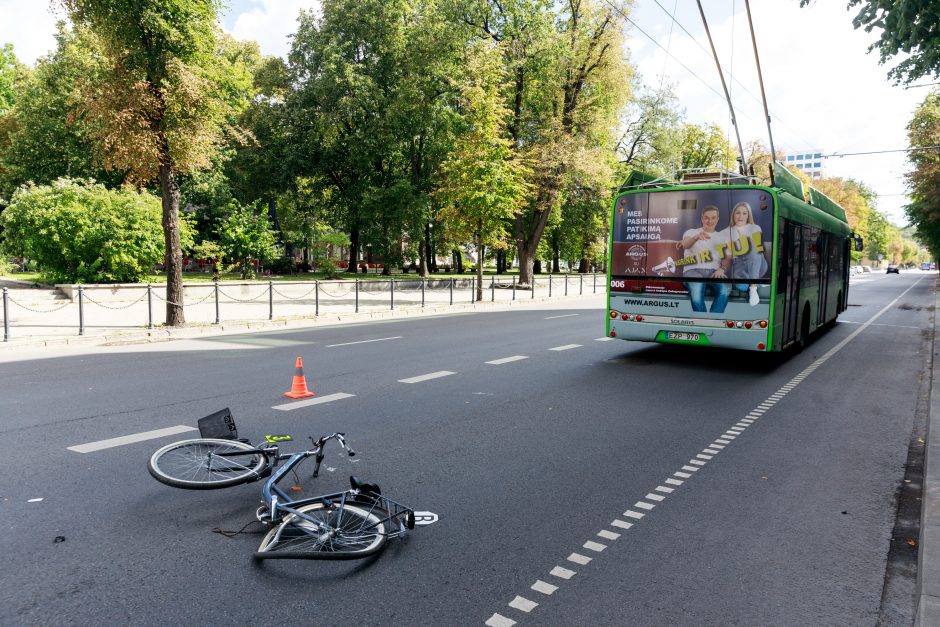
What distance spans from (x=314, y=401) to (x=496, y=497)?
150 inches

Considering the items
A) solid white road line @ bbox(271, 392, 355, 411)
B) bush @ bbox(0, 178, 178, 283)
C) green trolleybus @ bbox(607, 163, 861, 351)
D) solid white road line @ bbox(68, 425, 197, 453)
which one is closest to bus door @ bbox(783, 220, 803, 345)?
green trolleybus @ bbox(607, 163, 861, 351)

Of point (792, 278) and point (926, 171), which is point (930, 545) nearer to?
point (792, 278)

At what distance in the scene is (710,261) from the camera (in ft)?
34.6

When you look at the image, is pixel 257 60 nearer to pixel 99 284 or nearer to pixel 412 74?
pixel 412 74

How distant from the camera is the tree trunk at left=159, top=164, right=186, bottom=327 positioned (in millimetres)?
16328

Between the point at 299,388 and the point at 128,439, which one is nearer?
the point at 128,439

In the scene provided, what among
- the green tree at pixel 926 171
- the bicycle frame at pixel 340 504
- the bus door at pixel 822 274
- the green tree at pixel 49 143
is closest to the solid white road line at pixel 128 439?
the bicycle frame at pixel 340 504

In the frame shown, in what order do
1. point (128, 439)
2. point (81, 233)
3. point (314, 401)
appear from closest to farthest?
1. point (128, 439)
2. point (314, 401)
3. point (81, 233)

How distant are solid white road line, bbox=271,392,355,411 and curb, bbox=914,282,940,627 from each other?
6.08m

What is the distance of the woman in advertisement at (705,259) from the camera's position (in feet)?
34.3

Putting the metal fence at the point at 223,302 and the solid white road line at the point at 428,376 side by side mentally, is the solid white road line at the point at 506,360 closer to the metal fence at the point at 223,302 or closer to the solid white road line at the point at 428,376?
the solid white road line at the point at 428,376

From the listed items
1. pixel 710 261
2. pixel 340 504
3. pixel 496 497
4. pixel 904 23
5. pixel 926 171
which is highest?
pixel 926 171

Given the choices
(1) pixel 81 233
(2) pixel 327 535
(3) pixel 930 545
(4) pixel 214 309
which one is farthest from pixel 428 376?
(1) pixel 81 233

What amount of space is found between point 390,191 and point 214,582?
109 ft
